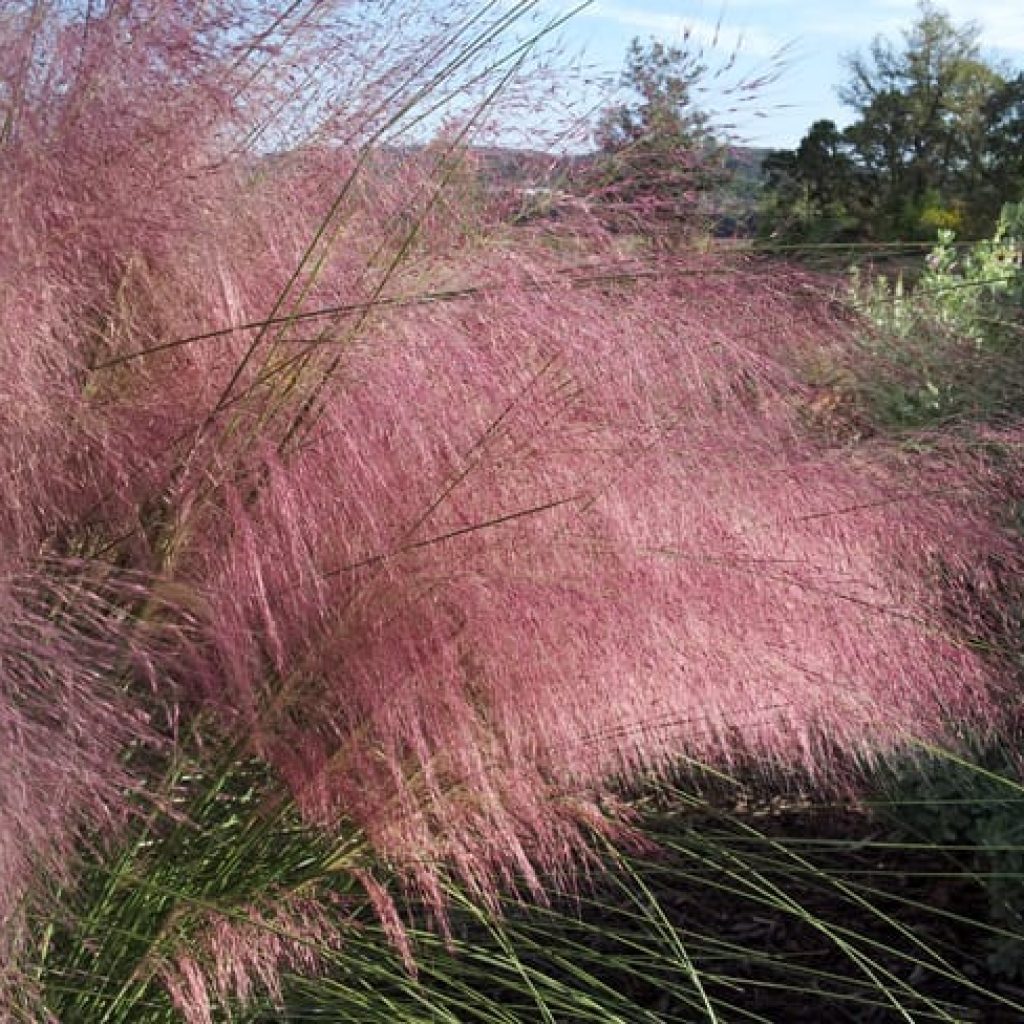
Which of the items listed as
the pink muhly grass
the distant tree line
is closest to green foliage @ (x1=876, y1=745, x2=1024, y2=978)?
the pink muhly grass

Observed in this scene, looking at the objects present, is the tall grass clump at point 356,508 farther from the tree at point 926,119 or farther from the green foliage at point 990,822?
the tree at point 926,119

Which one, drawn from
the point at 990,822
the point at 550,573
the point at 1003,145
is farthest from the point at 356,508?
the point at 1003,145

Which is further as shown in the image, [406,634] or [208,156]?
[208,156]

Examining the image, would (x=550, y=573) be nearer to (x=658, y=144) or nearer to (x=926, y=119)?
(x=658, y=144)

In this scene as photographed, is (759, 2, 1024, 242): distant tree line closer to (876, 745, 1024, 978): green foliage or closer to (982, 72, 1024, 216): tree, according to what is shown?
(982, 72, 1024, 216): tree

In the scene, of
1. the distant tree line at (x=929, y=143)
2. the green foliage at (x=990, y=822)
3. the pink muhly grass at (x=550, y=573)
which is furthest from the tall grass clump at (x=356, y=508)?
the distant tree line at (x=929, y=143)

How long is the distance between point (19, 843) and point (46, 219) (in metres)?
0.70

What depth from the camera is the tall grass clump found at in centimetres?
157

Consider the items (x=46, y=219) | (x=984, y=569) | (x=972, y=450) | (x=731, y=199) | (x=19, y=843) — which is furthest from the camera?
(x=731, y=199)

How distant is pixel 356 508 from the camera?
159 centimetres

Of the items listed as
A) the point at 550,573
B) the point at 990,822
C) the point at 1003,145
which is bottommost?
the point at 990,822

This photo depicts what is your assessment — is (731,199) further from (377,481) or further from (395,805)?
(395,805)

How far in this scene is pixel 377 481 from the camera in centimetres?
159

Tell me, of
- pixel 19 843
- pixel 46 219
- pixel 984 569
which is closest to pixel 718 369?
pixel 984 569
